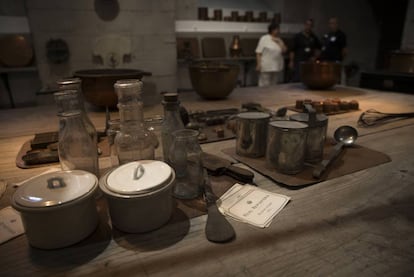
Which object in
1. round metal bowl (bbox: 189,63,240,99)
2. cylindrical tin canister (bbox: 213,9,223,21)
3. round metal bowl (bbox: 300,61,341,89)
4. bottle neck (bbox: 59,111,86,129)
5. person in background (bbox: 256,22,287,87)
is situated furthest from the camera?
cylindrical tin canister (bbox: 213,9,223,21)

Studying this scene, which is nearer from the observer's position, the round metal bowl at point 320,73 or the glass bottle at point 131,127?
the glass bottle at point 131,127

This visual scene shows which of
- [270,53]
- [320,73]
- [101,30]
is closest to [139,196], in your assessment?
[320,73]

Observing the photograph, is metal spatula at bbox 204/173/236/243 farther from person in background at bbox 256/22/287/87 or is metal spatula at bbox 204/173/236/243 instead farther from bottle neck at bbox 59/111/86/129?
person in background at bbox 256/22/287/87

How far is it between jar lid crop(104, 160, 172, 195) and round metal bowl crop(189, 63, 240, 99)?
990 mm

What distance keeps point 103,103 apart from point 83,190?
89 centimetres

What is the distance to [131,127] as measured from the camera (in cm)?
58

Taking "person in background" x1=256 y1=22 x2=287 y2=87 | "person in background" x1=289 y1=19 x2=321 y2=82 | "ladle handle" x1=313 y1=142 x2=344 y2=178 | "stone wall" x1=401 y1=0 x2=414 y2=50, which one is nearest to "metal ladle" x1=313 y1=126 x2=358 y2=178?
"ladle handle" x1=313 y1=142 x2=344 y2=178

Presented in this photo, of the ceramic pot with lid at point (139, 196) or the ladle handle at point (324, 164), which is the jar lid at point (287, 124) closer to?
the ladle handle at point (324, 164)

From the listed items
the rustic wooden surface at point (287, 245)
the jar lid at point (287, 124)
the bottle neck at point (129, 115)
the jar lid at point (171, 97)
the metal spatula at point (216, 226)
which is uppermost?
the jar lid at point (171, 97)

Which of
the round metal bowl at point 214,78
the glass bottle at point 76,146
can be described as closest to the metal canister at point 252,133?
the glass bottle at point 76,146

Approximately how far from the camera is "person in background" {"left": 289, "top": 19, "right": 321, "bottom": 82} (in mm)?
4121

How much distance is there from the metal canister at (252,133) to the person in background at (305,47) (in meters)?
3.77

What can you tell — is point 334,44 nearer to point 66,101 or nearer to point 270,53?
point 270,53

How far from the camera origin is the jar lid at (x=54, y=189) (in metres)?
0.38
